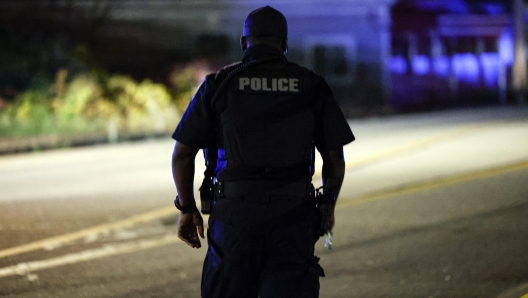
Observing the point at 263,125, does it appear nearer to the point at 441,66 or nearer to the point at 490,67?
the point at 441,66

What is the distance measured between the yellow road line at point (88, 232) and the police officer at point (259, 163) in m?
4.28

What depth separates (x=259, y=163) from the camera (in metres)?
3.73

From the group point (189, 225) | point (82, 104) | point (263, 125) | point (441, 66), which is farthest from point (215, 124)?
point (441, 66)

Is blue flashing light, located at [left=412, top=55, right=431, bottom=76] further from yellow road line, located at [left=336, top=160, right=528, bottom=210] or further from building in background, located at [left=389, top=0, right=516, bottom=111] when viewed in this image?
yellow road line, located at [left=336, top=160, right=528, bottom=210]

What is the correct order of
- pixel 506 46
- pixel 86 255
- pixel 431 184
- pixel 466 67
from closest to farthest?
pixel 86 255 < pixel 431 184 < pixel 466 67 < pixel 506 46

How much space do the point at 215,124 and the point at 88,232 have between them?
506cm

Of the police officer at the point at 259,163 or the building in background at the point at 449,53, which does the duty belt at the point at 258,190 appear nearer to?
the police officer at the point at 259,163

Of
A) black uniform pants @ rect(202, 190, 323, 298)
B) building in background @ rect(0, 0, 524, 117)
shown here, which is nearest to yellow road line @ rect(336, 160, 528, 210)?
black uniform pants @ rect(202, 190, 323, 298)

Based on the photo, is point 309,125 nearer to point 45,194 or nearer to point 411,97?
point 45,194

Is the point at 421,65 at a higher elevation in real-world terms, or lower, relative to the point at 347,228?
lower

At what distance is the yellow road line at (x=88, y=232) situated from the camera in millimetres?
7750

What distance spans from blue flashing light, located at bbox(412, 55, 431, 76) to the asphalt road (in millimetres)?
19936

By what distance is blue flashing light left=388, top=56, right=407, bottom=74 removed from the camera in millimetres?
34125

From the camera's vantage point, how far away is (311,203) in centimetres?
388
